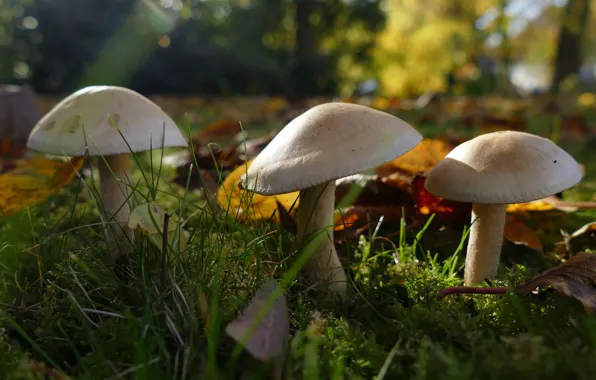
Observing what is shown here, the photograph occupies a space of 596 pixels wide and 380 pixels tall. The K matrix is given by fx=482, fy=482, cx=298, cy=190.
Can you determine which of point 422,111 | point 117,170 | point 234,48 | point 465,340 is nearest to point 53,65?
point 234,48

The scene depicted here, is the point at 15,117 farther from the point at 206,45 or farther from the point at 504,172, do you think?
the point at 206,45

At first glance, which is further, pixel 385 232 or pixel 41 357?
pixel 385 232

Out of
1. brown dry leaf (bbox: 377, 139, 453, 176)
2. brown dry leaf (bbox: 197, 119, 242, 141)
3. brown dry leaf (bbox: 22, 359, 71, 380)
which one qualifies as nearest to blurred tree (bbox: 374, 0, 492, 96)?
brown dry leaf (bbox: 197, 119, 242, 141)

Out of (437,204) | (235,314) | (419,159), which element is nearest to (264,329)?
(235,314)

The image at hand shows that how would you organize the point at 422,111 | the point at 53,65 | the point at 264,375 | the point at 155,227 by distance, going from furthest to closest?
the point at 53,65 < the point at 422,111 < the point at 155,227 < the point at 264,375

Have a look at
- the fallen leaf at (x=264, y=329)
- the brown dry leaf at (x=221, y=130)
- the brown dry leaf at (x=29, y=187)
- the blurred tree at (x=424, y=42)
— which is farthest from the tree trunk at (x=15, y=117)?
the blurred tree at (x=424, y=42)

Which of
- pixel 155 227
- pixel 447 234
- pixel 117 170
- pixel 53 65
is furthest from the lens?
pixel 53 65

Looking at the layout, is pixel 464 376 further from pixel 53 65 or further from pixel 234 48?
pixel 234 48
